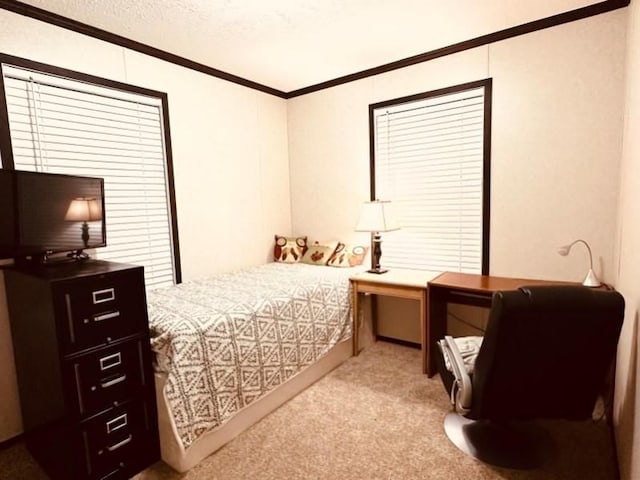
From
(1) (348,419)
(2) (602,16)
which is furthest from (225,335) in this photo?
(2) (602,16)

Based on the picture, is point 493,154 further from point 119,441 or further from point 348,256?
point 119,441

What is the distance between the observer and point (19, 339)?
1.90 m

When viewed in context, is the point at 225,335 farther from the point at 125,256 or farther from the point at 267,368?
the point at 125,256

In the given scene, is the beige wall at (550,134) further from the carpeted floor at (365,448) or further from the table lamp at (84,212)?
the table lamp at (84,212)

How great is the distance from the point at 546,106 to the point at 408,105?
1.05 metres

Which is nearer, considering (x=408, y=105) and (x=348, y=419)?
(x=348, y=419)

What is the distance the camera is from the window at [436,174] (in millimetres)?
2799

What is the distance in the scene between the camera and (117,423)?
5.54ft

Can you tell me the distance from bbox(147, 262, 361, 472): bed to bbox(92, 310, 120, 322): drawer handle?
24 cm

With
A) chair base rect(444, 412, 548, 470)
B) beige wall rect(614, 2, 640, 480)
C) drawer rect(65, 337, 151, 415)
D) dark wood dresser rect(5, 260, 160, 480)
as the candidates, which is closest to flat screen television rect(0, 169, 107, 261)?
dark wood dresser rect(5, 260, 160, 480)

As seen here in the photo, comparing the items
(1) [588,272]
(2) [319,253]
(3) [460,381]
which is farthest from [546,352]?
(2) [319,253]

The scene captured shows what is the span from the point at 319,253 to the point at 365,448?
1.91 m

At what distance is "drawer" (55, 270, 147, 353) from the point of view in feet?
4.96

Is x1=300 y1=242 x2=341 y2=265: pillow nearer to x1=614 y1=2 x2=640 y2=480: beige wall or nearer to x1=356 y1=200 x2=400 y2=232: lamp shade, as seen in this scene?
x1=356 y1=200 x2=400 y2=232: lamp shade
